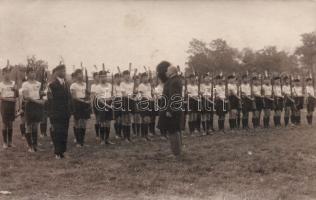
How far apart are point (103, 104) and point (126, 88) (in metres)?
1.04

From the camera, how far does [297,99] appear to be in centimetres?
1591

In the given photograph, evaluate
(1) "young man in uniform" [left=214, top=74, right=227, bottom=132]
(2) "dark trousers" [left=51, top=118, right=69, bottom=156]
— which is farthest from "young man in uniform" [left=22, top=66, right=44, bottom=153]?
(1) "young man in uniform" [left=214, top=74, right=227, bottom=132]

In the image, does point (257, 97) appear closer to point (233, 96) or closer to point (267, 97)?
point (267, 97)

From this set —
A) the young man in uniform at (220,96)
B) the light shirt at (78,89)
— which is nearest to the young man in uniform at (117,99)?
the light shirt at (78,89)

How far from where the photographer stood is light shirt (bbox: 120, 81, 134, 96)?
40.9 feet

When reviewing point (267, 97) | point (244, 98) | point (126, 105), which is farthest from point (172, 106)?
point (267, 97)

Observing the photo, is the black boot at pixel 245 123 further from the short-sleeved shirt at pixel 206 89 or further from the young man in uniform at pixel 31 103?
the young man in uniform at pixel 31 103

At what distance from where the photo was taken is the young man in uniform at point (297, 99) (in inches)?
626

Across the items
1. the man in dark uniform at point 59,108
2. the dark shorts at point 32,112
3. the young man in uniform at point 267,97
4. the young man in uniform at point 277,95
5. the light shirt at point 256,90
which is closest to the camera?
the man in dark uniform at point 59,108

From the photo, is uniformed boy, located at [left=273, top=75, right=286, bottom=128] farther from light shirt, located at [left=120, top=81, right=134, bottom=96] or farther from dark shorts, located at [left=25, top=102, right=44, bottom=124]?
dark shorts, located at [left=25, top=102, right=44, bottom=124]

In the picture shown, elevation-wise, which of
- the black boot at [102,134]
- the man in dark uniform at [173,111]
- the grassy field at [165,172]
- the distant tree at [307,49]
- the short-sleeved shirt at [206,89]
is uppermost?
the distant tree at [307,49]

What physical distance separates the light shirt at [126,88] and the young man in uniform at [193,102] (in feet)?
7.20

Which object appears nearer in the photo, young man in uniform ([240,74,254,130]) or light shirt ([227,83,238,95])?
light shirt ([227,83,238,95])

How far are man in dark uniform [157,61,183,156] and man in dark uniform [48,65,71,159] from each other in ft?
7.09
